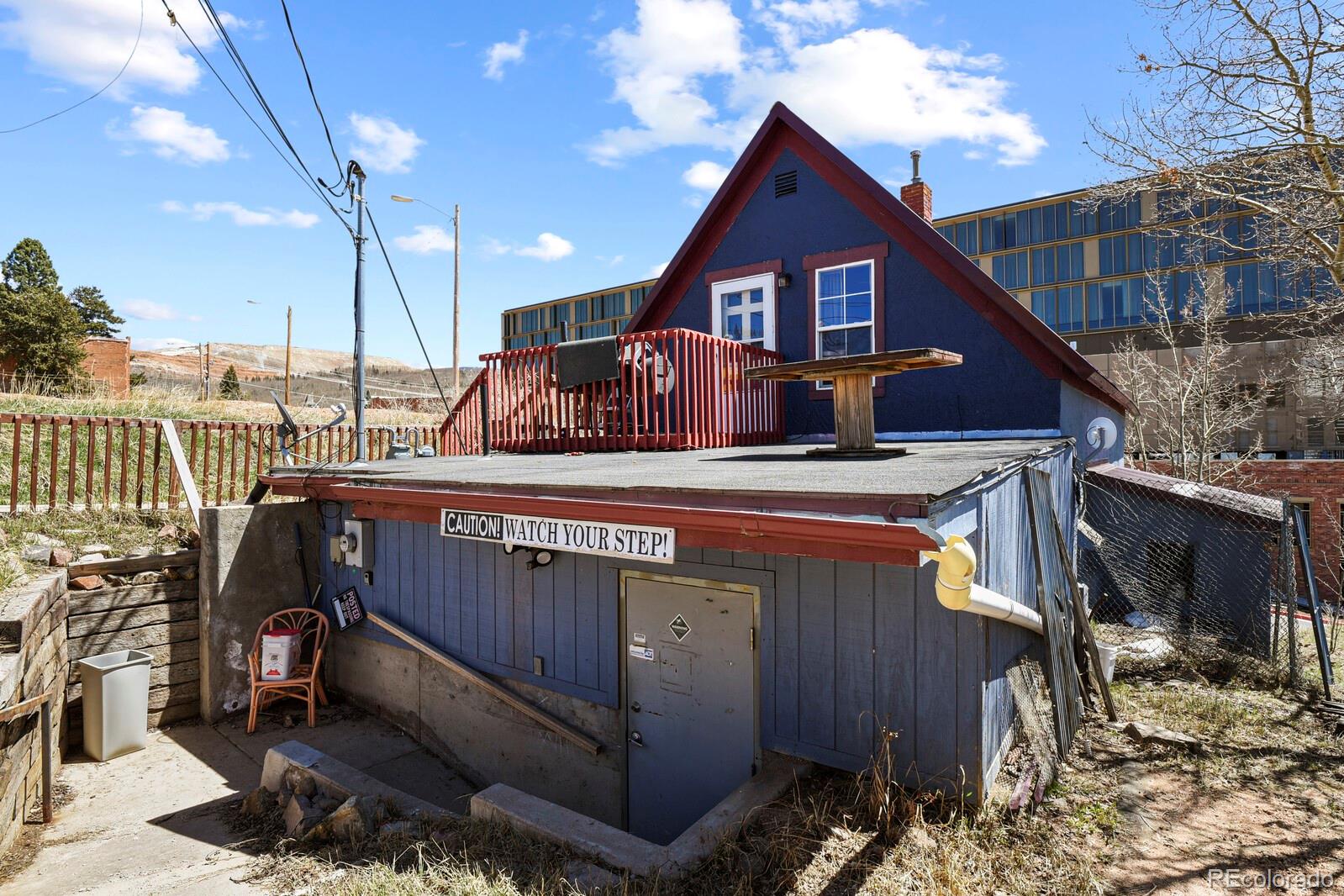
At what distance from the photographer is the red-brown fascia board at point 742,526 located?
325cm

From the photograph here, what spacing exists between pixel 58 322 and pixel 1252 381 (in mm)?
48303

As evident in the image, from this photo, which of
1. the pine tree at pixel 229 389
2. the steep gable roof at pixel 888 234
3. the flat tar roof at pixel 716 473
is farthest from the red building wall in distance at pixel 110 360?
the flat tar roof at pixel 716 473

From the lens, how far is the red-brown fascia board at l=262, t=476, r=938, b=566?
10.7 feet

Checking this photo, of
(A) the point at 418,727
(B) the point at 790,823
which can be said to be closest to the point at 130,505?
(A) the point at 418,727

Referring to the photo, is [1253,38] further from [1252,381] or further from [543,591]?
[1252,381]

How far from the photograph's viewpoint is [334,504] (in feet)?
28.0

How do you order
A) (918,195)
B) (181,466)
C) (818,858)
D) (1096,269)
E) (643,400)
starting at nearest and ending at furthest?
1. (818,858)
2. (643,400)
3. (181,466)
4. (918,195)
5. (1096,269)

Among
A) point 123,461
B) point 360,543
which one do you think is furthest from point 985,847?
point 123,461

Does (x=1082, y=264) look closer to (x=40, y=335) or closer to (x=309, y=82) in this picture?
(x=309, y=82)

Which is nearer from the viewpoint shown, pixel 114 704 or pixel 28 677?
pixel 28 677

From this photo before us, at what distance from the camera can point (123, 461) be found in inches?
363

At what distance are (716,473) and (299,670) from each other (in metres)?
6.09

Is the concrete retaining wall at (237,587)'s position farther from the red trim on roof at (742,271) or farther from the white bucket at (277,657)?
the red trim on roof at (742,271)

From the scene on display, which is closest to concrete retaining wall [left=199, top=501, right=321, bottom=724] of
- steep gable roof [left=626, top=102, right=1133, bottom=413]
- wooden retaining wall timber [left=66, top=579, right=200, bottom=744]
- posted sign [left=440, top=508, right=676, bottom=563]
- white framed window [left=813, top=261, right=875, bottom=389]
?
wooden retaining wall timber [left=66, top=579, right=200, bottom=744]
